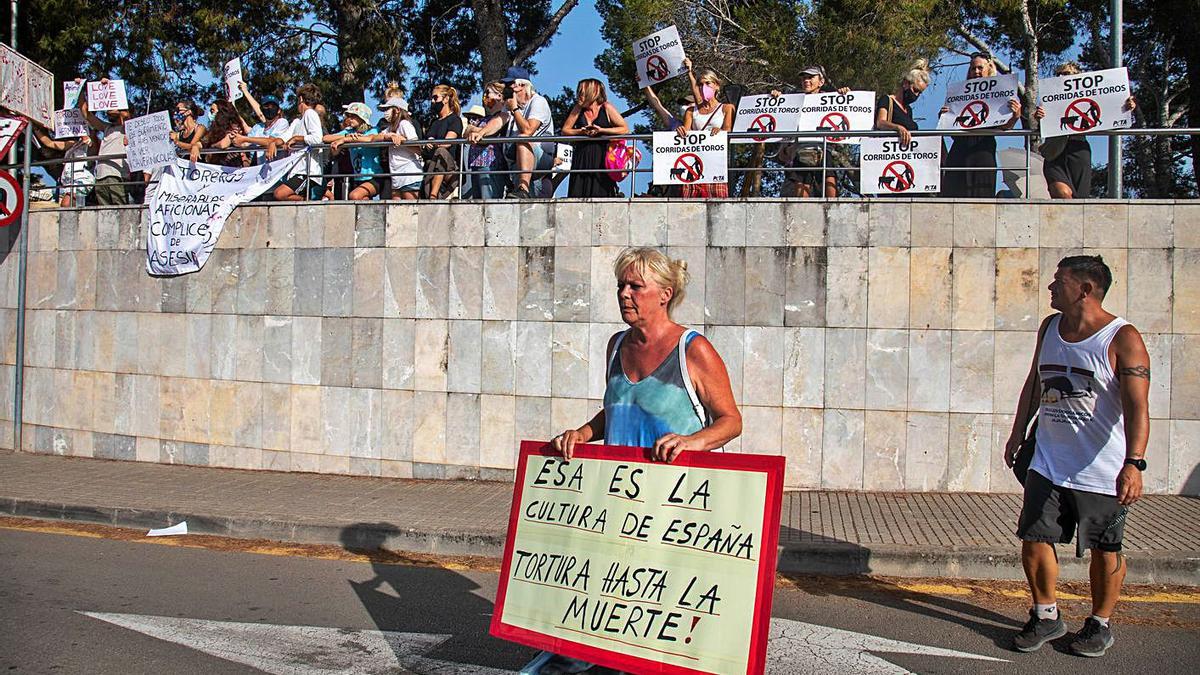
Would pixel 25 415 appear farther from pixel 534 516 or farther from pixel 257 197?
pixel 534 516

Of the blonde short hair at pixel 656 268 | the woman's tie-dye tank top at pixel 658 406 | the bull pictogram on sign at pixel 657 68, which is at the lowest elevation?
the woman's tie-dye tank top at pixel 658 406

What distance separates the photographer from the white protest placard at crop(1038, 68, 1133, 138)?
30.0 feet

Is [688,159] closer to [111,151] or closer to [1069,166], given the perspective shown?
[1069,166]

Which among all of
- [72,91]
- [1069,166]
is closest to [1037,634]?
[1069,166]

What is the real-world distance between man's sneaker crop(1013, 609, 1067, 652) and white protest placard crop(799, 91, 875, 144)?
5.81m

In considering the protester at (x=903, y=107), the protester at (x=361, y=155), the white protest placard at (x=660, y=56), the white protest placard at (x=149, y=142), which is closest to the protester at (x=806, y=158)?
the protester at (x=903, y=107)

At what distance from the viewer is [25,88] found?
13.7m

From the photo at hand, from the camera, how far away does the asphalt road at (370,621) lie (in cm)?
526

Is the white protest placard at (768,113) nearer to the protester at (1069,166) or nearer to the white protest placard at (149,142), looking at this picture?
the protester at (1069,166)

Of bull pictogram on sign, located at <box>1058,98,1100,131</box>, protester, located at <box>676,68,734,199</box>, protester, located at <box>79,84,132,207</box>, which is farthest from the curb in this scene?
protester, located at <box>79,84,132,207</box>

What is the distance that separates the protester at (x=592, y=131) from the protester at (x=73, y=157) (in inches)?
279

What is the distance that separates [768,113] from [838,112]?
705mm

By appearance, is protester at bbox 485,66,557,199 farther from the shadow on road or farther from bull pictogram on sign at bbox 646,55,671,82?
the shadow on road

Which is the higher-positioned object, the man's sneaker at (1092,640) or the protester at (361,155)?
the protester at (361,155)
